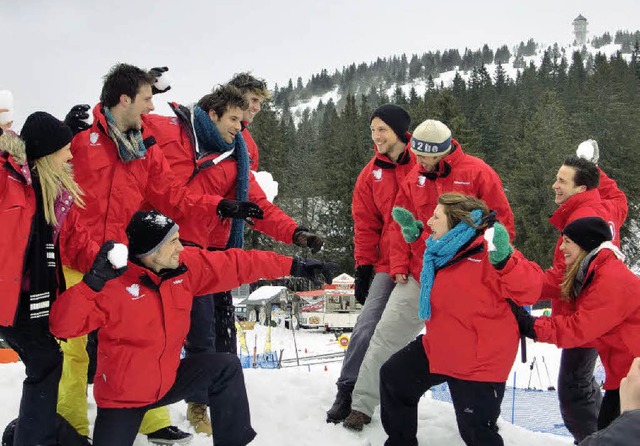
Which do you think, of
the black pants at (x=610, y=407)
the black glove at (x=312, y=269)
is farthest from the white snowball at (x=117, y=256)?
the black pants at (x=610, y=407)

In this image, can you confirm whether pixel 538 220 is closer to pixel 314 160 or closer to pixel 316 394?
pixel 314 160

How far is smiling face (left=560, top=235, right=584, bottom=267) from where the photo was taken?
12.1ft

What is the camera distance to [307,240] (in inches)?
156

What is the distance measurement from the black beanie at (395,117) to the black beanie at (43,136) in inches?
88.3

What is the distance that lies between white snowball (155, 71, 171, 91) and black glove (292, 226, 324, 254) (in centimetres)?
142

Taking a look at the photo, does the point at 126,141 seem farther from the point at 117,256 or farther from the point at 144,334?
the point at 144,334

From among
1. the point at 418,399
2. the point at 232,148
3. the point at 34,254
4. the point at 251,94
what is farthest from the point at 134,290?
the point at 251,94

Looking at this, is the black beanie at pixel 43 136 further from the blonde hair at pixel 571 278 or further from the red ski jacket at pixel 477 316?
the blonde hair at pixel 571 278

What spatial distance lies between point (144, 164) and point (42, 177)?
77 centimetres

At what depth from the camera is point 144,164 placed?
377 cm

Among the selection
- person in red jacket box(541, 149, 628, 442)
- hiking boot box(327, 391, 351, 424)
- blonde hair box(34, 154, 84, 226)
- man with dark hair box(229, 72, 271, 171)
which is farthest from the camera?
man with dark hair box(229, 72, 271, 171)

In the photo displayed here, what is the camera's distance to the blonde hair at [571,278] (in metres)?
3.67

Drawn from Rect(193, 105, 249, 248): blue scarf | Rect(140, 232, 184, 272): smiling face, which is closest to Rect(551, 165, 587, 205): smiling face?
Rect(193, 105, 249, 248): blue scarf

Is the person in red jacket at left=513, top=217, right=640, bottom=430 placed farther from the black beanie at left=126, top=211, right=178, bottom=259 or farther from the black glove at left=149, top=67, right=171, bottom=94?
the black glove at left=149, top=67, right=171, bottom=94
